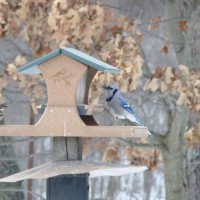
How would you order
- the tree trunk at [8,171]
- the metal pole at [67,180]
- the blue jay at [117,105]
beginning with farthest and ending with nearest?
the tree trunk at [8,171] < the blue jay at [117,105] < the metal pole at [67,180]

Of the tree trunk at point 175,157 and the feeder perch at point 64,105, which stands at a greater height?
the feeder perch at point 64,105

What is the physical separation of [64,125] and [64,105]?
0.15m

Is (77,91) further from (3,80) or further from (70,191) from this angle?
(3,80)

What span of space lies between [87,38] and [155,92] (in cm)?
145

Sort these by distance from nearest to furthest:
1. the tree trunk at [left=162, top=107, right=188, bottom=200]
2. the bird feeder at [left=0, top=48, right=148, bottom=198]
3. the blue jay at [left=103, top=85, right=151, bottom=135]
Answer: the bird feeder at [left=0, top=48, right=148, bottom=198]
the blue jay at [left=103, top=85, right=151, bottom=135]
the tree trunk at [left=162, top=107, right=188, bottom=200]

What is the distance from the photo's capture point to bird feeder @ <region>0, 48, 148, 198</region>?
4332 mm

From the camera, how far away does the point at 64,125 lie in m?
4.36

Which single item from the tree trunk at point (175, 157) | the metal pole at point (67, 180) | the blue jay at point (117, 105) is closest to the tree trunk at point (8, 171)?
the tree trunk at point (175, 157)

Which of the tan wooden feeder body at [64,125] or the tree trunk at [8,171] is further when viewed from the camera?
the tree trunk at [8,171]

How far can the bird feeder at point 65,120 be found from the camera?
4.33 meters

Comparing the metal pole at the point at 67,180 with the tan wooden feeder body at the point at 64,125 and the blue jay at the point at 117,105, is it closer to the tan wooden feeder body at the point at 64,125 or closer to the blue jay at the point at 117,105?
the tan wooden feeder body at the point at 64,125

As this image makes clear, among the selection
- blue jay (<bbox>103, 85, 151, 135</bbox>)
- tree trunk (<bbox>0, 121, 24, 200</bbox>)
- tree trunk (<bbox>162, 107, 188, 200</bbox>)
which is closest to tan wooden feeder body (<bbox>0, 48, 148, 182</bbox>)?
blue jay (<bbox>103, 85, 151, 135</bbox>)

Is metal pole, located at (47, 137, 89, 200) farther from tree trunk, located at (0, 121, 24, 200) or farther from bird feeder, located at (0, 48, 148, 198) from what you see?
tree trunk, located at (0, 121, 24, 200)

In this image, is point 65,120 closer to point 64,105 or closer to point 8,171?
point 64,105
